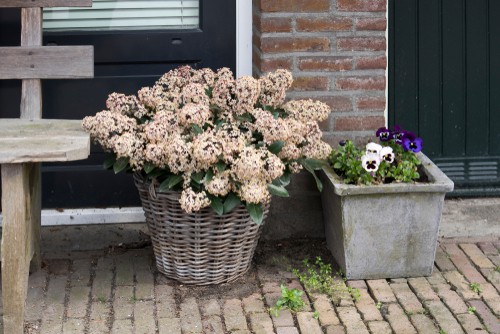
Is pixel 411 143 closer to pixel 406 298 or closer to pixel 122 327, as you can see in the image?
pixel 406 298

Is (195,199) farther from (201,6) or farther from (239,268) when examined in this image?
(201,6)

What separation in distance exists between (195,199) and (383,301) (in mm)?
946

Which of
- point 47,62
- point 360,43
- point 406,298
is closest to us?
point 406,298

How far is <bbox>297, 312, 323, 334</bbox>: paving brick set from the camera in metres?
4.56

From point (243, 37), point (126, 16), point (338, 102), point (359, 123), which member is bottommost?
point (359, 123)

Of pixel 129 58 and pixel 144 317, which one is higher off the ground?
pixel 129 58

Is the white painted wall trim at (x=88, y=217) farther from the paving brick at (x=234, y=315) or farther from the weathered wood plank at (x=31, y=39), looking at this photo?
the paving brick at (x=234, y=315)

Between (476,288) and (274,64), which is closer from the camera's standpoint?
(476,288)

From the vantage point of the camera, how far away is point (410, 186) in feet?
16.1

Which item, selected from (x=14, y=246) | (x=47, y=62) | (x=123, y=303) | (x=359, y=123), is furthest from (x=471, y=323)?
(x=47, y=62)

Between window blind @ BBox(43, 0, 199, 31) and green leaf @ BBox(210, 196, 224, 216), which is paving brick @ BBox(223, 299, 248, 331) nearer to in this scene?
green leaf @ BBox(210, 196, 224, 216)

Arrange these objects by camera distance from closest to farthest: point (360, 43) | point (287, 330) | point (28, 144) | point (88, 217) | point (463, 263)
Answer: point (28, 144)
point (287, 330)
point (463, 263)
point (360, 43)
point (88, 217)

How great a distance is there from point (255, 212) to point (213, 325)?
1.62 feet

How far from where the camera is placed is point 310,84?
5.40 m
